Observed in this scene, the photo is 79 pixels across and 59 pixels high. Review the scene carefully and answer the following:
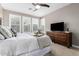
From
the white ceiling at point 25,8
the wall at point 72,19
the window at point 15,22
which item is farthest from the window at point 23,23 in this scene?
the wall at point 72,19

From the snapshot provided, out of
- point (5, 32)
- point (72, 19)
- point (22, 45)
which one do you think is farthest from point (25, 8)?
point (72, 19)

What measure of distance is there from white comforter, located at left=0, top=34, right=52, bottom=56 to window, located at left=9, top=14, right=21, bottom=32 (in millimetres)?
162

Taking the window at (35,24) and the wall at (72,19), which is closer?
the window at (35,24)

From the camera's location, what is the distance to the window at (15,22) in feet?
5.58

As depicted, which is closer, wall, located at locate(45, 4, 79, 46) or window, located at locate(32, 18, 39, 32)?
window, located at locate(32, 18, 39, 32)

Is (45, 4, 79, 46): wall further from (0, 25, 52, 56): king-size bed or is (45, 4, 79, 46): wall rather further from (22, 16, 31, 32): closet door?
(22, 16, 31, 32): closet door

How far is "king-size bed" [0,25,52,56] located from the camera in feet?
5.08

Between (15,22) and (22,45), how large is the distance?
0.45 metres

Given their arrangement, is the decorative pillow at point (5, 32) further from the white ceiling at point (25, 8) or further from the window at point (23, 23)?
the white ceiling at point (25, 8)

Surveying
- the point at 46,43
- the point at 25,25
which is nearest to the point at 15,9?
the point at 25,25

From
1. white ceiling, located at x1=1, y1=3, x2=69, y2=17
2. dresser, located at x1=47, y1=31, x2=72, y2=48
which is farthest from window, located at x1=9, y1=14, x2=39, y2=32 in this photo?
dresser, located at x1=47, y1=31, x2=72, y2=48

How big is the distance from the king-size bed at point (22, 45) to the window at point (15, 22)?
0.43 ft

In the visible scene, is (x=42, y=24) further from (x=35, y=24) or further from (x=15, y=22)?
(x=15, y=22)

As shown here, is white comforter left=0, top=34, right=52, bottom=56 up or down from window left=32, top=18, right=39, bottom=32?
down
